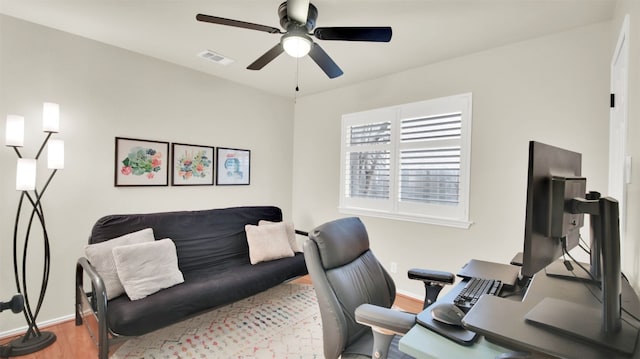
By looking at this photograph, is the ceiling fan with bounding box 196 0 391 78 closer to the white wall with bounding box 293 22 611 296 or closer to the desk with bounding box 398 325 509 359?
the white wall with bounding box 293 22 611 296

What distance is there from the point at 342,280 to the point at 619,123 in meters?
1.97

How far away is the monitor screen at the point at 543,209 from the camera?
81 cm

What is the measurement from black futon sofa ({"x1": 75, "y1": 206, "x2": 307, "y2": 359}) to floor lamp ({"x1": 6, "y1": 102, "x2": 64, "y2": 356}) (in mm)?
275

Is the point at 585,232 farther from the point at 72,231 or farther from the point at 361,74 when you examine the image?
the point at 72,231

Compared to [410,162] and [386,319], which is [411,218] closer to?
[410,162]

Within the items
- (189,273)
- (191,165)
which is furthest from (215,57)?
(189,273)

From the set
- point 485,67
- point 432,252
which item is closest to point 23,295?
point 432,252

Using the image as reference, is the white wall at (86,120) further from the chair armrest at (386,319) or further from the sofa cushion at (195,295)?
the chair armrest at (386,319)

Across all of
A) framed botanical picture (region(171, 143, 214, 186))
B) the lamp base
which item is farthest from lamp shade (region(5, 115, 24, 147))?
the lamp base

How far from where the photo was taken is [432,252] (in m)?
2.97

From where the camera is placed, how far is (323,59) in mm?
2125

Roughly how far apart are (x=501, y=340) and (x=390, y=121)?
2759 millimetres

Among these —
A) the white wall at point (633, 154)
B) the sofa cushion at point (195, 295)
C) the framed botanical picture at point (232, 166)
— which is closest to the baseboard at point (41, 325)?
the sofa cushion at point (195, 295)

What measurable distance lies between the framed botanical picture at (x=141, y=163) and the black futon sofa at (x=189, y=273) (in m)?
0.45
